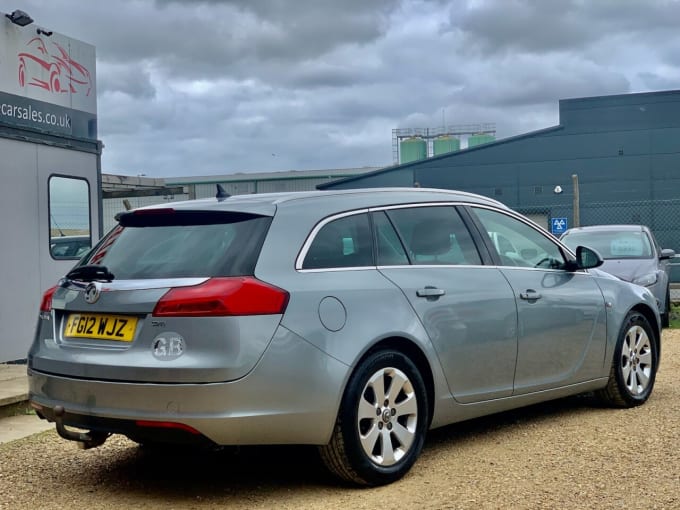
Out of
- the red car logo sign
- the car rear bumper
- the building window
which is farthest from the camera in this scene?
the building window

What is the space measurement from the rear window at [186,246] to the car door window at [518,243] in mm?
1890

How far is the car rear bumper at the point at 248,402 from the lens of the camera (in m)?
4.53

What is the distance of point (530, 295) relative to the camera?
6.18 meters

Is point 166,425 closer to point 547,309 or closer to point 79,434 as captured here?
point 79,434

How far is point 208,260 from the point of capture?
4797mm

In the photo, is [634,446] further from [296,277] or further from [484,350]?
[296,277]

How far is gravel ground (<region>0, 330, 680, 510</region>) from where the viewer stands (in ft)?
15.9

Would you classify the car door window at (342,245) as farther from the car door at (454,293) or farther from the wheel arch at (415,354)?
the wheel arch at (415,354)

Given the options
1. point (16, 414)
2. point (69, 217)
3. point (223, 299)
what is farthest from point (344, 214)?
point (69, 217)

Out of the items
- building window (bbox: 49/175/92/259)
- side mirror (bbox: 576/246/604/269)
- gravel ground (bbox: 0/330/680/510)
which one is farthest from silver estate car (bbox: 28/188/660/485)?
building window (bbox: 49/175/92/259)

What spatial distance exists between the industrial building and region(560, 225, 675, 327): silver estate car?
15.8 m

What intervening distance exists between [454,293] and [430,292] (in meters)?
0.22

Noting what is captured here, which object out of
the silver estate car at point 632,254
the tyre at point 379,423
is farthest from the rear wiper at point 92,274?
the silver estate car at point 632,254

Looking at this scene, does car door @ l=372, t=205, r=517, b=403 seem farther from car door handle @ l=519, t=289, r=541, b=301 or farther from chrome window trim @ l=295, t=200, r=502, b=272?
car door handle @ l=519, t=289, r=541, b=301
